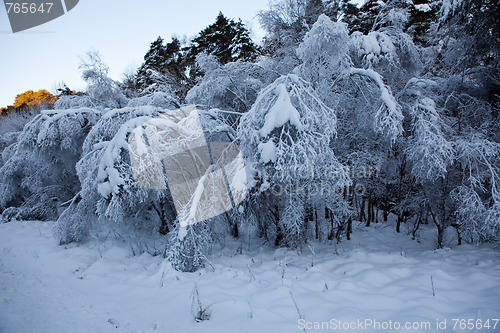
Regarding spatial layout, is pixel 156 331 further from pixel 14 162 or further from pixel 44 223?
pixel 14 162

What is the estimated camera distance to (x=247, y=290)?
398cm

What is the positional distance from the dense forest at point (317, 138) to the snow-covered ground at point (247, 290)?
2.02 ft

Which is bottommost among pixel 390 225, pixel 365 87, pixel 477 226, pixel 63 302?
pixel 390 225

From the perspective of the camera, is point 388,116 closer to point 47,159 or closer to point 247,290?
point 247,290

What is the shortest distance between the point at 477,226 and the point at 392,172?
8.21ft

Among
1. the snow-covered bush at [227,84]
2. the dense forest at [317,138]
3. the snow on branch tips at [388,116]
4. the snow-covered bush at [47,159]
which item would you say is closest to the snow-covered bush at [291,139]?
the dense forest at [317,138]

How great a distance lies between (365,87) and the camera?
559 cm

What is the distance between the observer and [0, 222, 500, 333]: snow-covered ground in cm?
314

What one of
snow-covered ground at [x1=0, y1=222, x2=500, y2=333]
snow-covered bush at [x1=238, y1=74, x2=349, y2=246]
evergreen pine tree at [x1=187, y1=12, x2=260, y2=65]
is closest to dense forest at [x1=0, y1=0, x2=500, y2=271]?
snow-covered bush at [x1=238, y1=74, x2=349, y2=246]

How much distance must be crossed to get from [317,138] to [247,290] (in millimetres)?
2901

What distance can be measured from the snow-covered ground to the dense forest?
0.61m

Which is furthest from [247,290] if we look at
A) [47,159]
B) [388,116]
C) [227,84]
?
[47,159]

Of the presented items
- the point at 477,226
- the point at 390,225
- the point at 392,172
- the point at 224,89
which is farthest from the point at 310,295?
the point at 390,225

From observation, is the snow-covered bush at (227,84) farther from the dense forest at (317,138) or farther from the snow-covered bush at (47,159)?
the snow-covered bush at (47,159)
